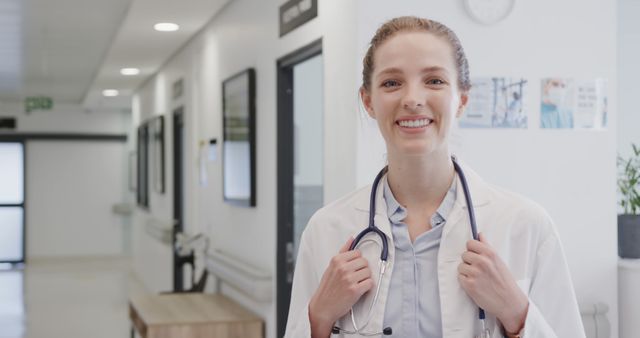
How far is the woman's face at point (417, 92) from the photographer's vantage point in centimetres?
149

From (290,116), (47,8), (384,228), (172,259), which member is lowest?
(172,259)

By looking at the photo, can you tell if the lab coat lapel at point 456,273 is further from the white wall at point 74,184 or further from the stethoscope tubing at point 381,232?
the white wall at point 74,184

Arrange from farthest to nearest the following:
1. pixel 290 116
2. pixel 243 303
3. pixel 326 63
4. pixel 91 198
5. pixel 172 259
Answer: pixel 91 198 → pixel 172 259 → pixel 243 303 → pixel 290 116 → pixel 326 63

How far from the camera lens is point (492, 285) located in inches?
56.9

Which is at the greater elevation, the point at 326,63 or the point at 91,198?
the point at 326,63

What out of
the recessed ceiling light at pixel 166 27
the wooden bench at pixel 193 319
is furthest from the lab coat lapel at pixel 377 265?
the recessed ceiling light at pixel 166 27

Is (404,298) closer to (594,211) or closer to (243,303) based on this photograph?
(594,211)

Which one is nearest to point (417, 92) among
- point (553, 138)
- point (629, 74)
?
point (553, 138)

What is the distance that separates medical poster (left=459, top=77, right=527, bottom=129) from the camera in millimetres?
3559

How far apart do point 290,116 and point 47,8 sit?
9.76 ft

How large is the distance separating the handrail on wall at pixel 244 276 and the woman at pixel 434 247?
135 inches

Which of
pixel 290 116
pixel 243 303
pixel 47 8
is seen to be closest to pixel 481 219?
pixel 290 116

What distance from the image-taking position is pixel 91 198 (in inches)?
621

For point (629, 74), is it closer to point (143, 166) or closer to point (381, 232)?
point (381, 232)
